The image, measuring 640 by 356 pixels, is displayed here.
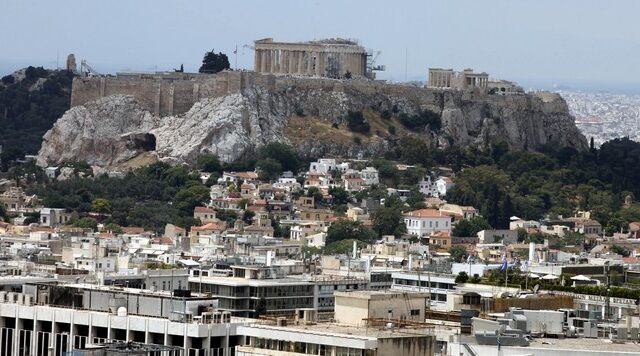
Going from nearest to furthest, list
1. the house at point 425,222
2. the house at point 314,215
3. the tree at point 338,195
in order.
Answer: the house at point 425,222 → the house at point 314,215 → the tree at point 338,195

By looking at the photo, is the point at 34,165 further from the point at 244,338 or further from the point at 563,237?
the point at 244,338

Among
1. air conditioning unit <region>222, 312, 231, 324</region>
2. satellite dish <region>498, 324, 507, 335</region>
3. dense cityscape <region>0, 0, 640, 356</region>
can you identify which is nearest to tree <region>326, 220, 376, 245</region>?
dense cityscape <region>0, 0, 640, 356</region>

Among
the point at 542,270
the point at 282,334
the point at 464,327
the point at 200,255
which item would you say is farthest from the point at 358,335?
the point at 200,255

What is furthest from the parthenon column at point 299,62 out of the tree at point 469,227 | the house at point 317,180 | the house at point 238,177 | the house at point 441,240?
the house at point 441,240

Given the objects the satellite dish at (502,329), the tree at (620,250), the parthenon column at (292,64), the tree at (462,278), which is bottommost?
the tree at (620,250)

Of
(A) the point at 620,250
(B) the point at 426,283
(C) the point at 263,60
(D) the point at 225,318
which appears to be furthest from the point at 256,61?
(D) the point at 225,318

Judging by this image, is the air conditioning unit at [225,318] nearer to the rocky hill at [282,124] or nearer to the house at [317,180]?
the house at [317,180]
